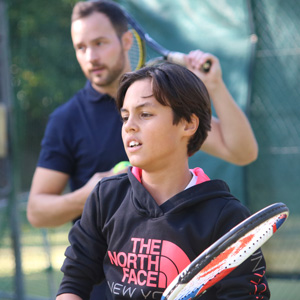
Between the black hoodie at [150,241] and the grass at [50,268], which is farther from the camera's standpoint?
the grass at [50,268]

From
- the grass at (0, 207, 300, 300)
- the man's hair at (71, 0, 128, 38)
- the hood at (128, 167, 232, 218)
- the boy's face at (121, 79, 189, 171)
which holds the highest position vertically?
the man's hair at (71, 0, 128, 38)

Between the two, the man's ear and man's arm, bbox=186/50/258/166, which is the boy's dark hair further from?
the man's ear

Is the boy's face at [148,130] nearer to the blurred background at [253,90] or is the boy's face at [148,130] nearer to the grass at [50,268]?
the blurred background at [253,90]

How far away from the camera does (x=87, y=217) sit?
229 cm

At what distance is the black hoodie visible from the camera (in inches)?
81.2

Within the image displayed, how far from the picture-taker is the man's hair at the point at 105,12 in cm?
336

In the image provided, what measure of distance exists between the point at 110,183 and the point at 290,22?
3453mm

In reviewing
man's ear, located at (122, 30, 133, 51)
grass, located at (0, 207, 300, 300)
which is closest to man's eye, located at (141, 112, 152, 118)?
man's ear, located at (122, 30, 133, 51)

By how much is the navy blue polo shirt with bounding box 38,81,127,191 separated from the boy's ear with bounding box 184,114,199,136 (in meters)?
0.94

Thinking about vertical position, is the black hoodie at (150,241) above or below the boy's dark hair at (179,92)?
below

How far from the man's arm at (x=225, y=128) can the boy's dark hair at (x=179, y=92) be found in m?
0.89

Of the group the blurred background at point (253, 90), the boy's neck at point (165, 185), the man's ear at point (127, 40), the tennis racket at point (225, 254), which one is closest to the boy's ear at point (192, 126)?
the boy's neck at point (165, 185)

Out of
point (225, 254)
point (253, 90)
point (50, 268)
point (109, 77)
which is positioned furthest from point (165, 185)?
point (50, 268)

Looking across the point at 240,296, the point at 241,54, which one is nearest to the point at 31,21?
the point at 241,54
